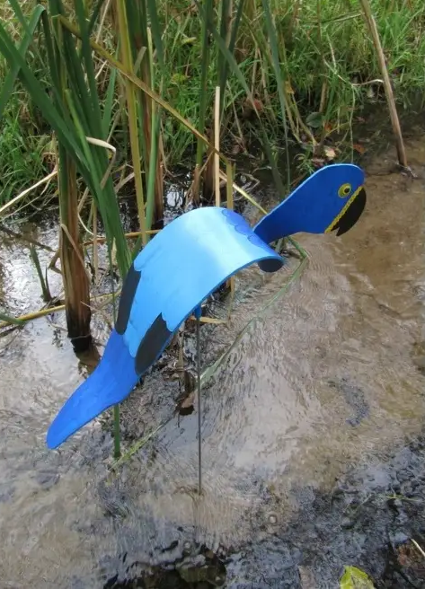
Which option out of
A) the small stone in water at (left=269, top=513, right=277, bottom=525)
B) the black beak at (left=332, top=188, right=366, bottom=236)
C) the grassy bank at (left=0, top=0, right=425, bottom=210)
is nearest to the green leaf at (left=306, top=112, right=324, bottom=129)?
the grassy bank at (left=0, top=0, right=425, bottom=210)

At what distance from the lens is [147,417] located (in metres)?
1.10

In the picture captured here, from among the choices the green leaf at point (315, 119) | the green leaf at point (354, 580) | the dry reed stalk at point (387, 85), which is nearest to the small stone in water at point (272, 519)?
the green leaf at point (354, 580)

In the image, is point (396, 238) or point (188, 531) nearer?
point (188, 531)

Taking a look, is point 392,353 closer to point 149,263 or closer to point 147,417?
point 147,417

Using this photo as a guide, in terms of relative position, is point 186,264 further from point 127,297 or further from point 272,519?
point 272,519

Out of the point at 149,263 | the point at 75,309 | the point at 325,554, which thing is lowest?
the point at 325,554

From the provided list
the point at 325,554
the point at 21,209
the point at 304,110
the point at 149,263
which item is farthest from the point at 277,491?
the point at 304,110

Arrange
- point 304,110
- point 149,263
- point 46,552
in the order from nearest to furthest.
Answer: point 149,263
point 46,552
point 304,110

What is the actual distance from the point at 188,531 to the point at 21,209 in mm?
1130

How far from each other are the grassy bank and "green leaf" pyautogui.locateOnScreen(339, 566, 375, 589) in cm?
128

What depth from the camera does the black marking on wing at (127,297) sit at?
2.25 feet

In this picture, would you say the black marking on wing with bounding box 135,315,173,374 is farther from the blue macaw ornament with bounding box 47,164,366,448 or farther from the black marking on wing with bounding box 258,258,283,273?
the black marking on wing with bounding box 258,258,283,273

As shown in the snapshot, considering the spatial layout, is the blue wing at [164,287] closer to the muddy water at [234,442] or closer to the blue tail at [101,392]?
the blue tail at [101,392]

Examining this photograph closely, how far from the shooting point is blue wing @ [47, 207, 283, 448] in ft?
1.91
